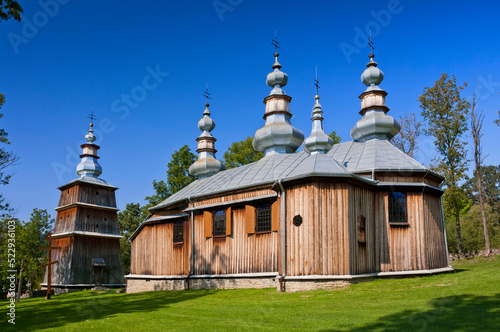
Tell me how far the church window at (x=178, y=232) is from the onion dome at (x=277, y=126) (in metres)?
6.59

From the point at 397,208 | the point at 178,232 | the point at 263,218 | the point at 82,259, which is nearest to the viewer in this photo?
the point at 397,208

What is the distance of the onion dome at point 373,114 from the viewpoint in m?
21.2

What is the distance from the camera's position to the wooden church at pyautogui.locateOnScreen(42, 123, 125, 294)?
32.2 meters

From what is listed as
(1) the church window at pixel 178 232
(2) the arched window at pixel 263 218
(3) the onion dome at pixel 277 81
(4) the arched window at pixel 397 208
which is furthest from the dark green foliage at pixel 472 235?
(1) the church window at pixel 178 232

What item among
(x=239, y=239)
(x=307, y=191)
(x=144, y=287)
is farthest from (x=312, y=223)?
(x=144, y=287)

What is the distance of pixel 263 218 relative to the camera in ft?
60.1

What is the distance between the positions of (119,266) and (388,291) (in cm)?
2751

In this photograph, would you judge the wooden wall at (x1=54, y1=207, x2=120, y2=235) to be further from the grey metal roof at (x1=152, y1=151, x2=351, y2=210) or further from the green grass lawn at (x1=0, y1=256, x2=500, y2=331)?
the green grass lawn at (x1=0, y1=256, x2=500, y2=331)

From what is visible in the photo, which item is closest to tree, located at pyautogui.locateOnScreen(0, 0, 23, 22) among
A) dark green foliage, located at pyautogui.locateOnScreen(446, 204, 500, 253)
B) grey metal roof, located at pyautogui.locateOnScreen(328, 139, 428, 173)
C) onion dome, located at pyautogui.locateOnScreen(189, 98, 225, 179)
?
grey metal roof, located at pyautogui.locateOnScreen(328, 139, 428, 173)

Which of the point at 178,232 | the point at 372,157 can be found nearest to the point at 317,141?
the point at 372,157

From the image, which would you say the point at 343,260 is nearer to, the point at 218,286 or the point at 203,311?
the point at 203,311

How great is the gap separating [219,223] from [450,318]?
13.0 meters

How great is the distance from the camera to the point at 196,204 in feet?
70.9

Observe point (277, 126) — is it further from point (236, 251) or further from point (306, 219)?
point (306, 219)
